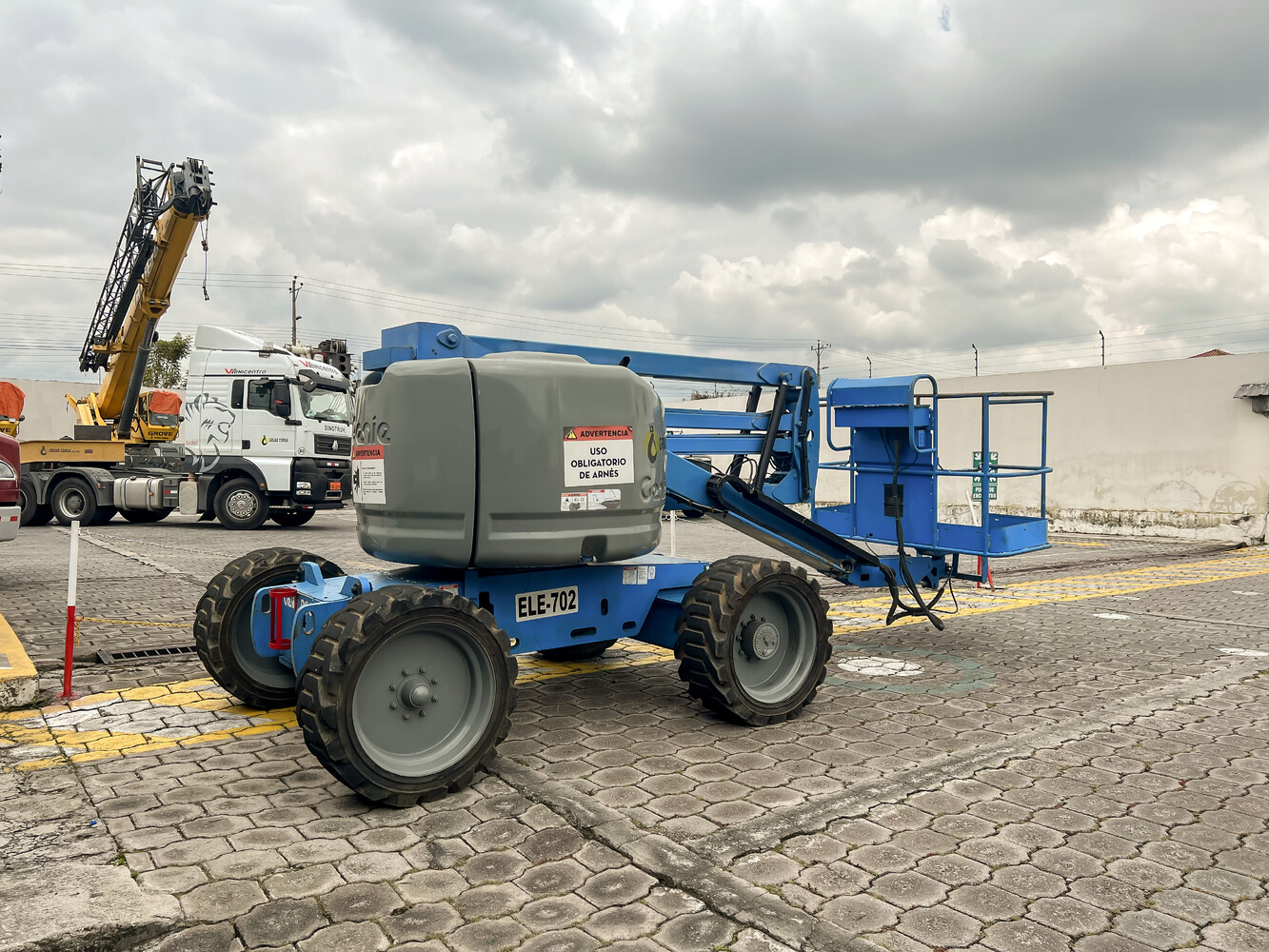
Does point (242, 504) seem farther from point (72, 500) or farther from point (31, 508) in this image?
point (31, 508)

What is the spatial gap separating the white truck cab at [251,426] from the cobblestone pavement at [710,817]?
11744 millimetres

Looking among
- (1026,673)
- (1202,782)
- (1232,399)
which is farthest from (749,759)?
(1232,399)

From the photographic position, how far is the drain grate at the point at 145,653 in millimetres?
6854

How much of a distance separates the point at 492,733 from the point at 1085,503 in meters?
20.0

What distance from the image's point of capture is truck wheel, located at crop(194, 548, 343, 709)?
17.7 feet

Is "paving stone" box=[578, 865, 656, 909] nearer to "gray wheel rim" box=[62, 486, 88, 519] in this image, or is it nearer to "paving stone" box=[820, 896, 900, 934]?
"paving stone" box=[820, 896, 900, 934]

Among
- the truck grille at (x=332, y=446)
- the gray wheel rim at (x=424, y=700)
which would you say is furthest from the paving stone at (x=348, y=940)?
the truck grille at (x=332, y=446)

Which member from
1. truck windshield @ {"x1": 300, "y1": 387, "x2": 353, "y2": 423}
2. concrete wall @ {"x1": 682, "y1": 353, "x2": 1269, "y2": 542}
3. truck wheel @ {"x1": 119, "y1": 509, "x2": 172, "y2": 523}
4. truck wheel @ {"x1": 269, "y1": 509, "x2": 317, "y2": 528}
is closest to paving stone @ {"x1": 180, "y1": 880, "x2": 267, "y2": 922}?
truck windshield @ {"x1": 300, "y1": 387, "x2": 353, "y2": 423}

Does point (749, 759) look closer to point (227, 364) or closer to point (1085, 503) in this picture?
point (227, 364)

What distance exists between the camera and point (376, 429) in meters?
4.82

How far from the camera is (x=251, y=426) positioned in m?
17.9

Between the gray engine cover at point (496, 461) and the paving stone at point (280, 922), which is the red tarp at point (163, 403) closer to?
the gray engine cover at point (496, 461)

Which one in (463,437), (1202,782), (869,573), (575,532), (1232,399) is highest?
(1232,399)

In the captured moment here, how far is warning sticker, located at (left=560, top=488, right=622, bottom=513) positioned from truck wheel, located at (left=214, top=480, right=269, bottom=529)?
1511 cm
